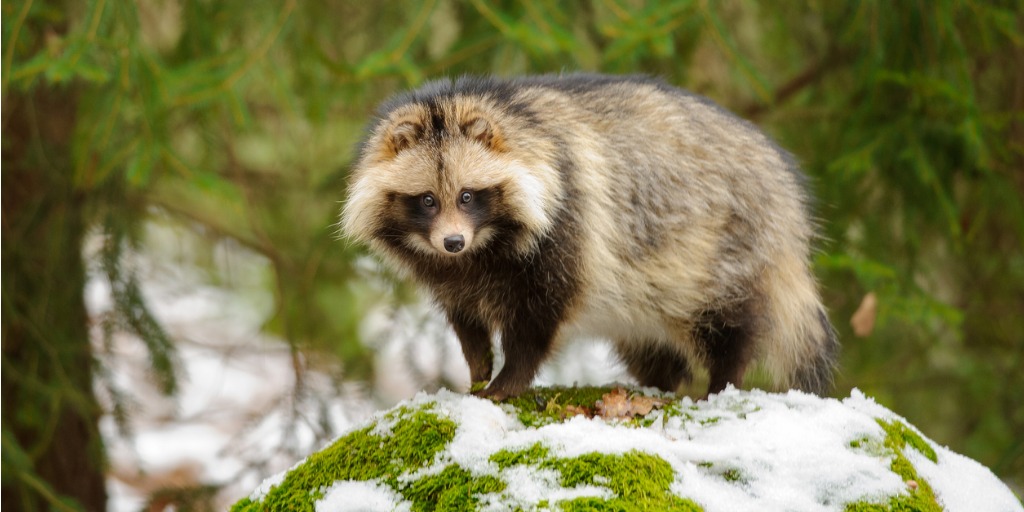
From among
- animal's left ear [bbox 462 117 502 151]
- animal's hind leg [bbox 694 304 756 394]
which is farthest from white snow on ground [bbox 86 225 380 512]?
animal's hind leg [bbox 694 304 756 394]

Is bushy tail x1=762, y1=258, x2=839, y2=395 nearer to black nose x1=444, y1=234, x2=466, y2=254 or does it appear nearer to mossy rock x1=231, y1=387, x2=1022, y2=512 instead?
mossy rock x1=231, y1=387, x2=1022, y2=512

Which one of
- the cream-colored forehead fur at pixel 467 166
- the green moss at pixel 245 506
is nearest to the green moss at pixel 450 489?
the green moss at pixel 245 506

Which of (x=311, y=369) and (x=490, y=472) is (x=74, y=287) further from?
(x=490, y=472)

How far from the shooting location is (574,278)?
4.23m

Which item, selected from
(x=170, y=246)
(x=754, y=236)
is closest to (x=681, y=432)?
(x=754, y=236)

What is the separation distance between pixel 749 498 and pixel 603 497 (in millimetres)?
472

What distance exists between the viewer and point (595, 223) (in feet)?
14.1

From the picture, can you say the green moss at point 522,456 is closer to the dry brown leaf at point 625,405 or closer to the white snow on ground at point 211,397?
the dry brown leaf at point 625,405

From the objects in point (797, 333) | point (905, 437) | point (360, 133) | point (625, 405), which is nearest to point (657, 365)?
point (797, 333)

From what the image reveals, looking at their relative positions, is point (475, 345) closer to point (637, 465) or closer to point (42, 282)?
point (637, 465)

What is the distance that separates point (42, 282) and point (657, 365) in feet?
13.0

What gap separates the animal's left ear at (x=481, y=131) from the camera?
13.6ft

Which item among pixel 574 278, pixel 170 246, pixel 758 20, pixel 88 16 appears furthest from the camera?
pixel 170 246

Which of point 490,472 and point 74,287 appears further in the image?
point 74,287
